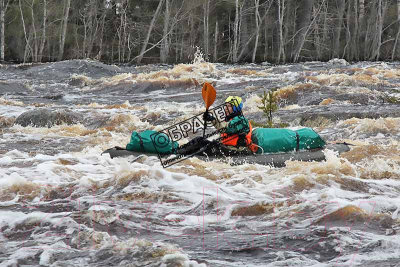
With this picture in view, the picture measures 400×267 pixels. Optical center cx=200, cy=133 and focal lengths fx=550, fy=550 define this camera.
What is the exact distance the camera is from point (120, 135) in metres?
10.1

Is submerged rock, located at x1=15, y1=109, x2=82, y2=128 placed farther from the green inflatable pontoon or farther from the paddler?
the paddler

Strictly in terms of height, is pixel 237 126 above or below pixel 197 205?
above

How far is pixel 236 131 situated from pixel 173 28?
86.4ft

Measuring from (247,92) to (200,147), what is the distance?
8.29m

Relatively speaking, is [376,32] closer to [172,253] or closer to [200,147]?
[200,147]

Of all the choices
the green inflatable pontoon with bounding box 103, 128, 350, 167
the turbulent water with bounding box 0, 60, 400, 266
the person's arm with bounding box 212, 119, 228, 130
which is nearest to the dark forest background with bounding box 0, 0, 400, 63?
the turbulent water with bounding box 0, 60, 400, 266

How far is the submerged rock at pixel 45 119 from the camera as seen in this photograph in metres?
11.2

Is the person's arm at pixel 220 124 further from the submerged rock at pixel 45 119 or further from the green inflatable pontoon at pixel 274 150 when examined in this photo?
the submerged rock at pixel 45 119

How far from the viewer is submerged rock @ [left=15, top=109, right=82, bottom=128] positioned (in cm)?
1116

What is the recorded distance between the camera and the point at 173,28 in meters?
32.4

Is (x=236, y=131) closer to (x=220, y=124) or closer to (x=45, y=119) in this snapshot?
(x=220, y=124)

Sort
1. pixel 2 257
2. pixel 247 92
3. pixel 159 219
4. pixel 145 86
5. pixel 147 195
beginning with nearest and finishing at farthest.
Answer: pixel 2 257 → pixel 159 219 → pixel 147 195 → pixel 247 92 → pixel 145 86

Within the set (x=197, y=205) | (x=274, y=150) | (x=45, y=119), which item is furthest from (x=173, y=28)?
(x=197, y=205)

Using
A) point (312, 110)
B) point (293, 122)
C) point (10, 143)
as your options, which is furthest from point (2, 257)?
point (312, 110)
